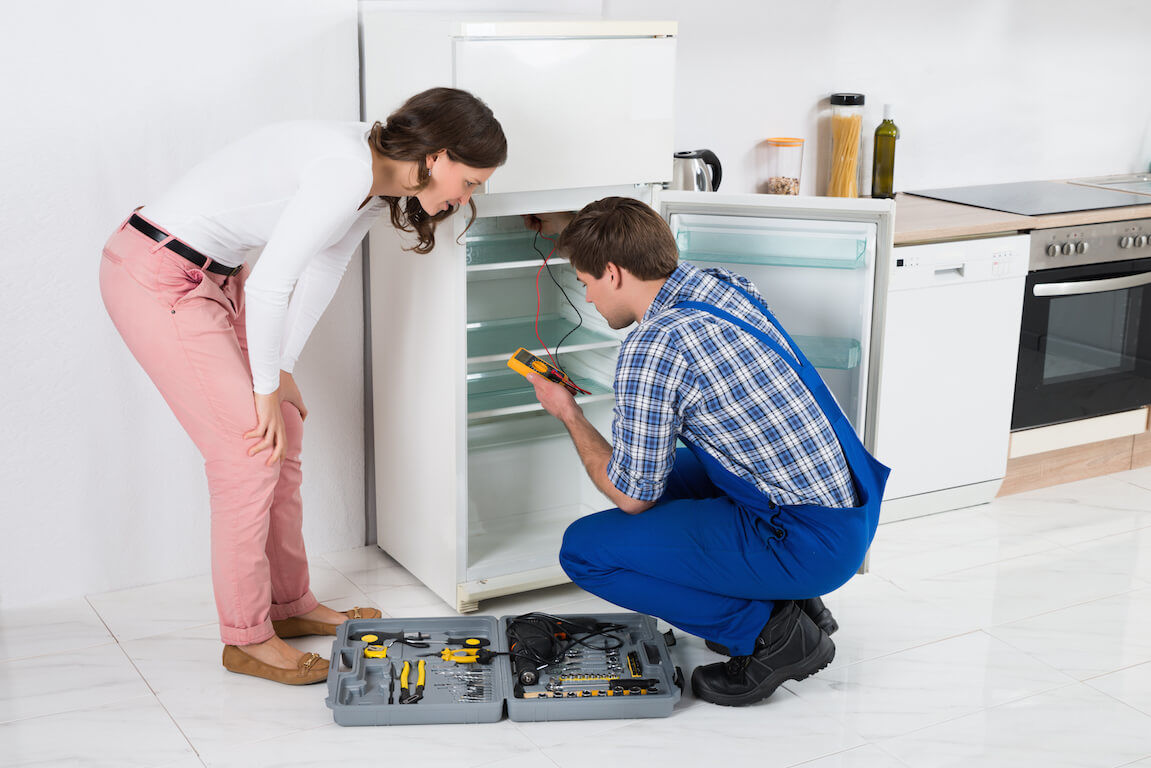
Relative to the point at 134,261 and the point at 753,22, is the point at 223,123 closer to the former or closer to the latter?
the point at 134,261

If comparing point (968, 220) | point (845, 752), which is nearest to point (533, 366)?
point (845, 752)

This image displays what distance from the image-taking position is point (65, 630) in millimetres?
2670

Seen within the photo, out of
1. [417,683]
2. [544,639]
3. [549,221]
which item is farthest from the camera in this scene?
[549,221]

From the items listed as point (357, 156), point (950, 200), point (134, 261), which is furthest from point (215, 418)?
point (950, 200)

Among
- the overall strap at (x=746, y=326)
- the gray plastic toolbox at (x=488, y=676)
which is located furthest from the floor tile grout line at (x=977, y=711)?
the overall strap at (x=746, y=326)

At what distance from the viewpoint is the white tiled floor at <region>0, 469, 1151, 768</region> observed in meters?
2.21

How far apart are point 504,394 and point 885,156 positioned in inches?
58.9

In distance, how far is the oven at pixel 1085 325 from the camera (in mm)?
3385

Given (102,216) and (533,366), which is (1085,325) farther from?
(102,216)

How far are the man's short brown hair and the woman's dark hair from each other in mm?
215

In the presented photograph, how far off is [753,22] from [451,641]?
6.54 ft

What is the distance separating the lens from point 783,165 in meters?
3.54

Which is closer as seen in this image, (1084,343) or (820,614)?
(820,614)

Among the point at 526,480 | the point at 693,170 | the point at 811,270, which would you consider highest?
the point at 693,170
